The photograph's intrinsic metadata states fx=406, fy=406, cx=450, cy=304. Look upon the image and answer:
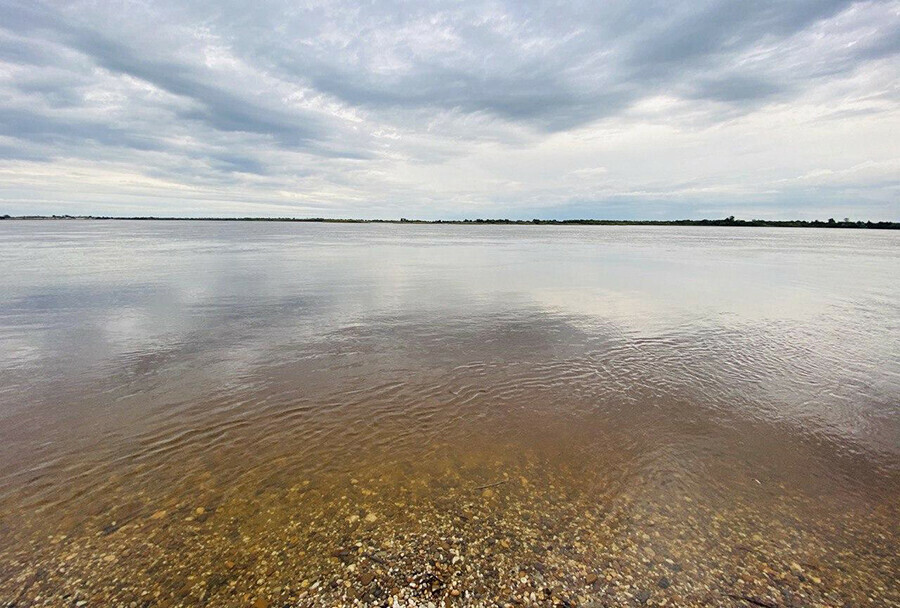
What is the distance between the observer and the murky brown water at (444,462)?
537 cm

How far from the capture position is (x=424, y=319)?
60.6 feet

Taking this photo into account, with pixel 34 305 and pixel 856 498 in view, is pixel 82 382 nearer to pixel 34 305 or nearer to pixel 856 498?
pixel 34 305

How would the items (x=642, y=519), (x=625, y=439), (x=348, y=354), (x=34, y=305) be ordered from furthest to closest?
1. (x=34, y=305)
2. (x=348, y=354)
3. (x=625, y=439)
4. (x=642, y=519)

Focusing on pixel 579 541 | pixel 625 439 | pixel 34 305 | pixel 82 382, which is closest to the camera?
pixel 579 541

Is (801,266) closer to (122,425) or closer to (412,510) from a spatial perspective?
(412,510)

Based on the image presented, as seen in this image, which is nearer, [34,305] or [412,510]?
[412,510]

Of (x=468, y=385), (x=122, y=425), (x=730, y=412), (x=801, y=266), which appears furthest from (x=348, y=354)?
(x=801, y=266)

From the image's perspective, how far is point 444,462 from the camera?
26.1 ft

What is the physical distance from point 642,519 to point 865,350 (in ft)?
50.1

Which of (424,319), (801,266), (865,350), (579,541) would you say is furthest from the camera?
(801,266)

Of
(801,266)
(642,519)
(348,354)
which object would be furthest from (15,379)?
(801,266)

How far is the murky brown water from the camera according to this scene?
5371mm

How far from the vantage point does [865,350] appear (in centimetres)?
1516

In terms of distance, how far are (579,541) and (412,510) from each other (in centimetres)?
260
